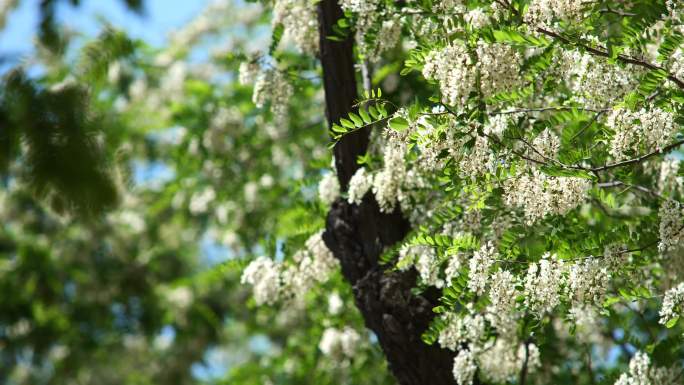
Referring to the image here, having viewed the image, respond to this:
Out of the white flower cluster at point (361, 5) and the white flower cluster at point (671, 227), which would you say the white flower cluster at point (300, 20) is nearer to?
the white flower cluster at point (361, 5)

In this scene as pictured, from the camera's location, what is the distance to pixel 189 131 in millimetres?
8953

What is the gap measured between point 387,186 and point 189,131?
485cm

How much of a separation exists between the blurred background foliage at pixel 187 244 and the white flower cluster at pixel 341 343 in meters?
0.12

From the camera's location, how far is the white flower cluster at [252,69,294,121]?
5152 millimetres

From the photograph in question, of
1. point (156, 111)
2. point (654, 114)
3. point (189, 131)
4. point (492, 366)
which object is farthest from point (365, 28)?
point (156, 111)

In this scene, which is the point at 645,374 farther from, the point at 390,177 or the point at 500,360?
the point at 390,177

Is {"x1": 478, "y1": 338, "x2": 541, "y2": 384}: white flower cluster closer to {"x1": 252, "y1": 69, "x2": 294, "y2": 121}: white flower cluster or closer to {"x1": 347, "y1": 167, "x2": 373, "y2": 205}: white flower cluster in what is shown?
{"x1": 347, "y1": 167, "x2": 373, "y2": 205}: white flower cluster

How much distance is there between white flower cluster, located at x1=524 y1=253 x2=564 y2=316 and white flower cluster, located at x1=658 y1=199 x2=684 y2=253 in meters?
0.40

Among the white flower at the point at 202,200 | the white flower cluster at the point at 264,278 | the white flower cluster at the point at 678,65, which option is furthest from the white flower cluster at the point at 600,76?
the white flower at the point at 202,200

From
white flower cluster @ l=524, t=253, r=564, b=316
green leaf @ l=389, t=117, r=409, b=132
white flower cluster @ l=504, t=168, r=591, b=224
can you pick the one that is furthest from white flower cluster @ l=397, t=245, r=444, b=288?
green leaf @ l=389, t=117, r=409, b=132

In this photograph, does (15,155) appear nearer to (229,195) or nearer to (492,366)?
(492,366)

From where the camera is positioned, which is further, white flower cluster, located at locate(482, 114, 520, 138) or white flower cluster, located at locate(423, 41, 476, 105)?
white flower cluster, located at locate(482, 114, 520, 138)

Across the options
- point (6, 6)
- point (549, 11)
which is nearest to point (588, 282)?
point (549, 11)

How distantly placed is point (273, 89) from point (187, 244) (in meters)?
8.77
